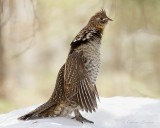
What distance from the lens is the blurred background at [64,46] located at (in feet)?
11.8

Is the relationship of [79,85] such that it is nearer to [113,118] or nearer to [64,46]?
[113,118]

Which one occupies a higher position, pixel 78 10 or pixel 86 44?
pixel 78 10

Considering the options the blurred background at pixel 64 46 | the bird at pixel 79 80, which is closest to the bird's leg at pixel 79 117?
the bird at pixel 79 80

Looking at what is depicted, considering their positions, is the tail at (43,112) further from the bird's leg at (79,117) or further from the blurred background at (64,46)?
the blurred background at (64,46)

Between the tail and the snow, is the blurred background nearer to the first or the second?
the snow

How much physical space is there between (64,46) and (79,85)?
4.71 feet

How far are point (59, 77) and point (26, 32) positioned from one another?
1.38 meters

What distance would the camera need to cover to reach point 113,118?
2.31 meters

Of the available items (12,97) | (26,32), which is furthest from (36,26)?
(12,97)

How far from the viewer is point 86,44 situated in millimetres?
2203

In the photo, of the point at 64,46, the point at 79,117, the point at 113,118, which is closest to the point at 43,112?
the point at 79,117

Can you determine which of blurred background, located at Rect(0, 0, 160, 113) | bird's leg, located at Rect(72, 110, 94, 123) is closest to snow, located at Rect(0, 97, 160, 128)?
bird's leg, located at Rect(72, 110, 94, 123)

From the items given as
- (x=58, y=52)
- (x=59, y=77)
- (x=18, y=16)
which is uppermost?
(x=18, y=16)

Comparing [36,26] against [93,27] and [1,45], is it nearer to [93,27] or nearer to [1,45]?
[1,45]
